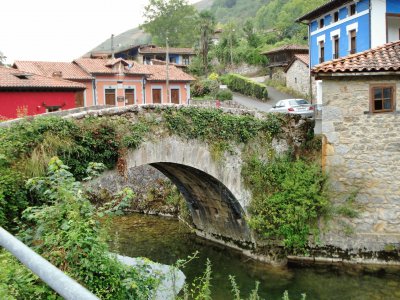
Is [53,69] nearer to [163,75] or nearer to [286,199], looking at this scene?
[163,75]

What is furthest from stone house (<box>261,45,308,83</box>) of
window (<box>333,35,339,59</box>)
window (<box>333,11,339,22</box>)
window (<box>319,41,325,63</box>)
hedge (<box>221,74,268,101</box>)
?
window (<box>333,11,339,22</box>)

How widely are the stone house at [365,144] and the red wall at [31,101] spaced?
1250cm

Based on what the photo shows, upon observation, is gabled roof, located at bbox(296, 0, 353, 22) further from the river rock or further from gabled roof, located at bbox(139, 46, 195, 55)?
gabled roof, located at bbox(139, 46, 195, 55)

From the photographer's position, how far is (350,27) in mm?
20750

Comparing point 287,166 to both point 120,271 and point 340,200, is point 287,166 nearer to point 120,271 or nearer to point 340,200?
point 340,200

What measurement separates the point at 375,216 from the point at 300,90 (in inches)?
893

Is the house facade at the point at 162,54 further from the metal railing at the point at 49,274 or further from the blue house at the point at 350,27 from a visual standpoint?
the metal railing at the point at 49,274

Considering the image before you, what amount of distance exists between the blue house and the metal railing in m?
19.5

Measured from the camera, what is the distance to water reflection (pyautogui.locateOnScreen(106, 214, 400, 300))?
9.89m

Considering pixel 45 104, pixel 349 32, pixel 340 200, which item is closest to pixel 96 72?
pixel 45 104

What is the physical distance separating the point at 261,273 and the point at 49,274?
10546 millimetres

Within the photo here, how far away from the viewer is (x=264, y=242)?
38.9 feet

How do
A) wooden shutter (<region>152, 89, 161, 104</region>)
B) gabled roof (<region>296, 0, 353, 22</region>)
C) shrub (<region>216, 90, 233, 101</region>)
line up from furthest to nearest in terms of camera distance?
shrub (<region>216, 90, 233, 101</region>) < wooden shutter (<region>152, 89, 161, 104</region>) < gabled roof (<region>296, 0, 353, 22</region>)

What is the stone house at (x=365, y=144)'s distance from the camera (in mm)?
10680
